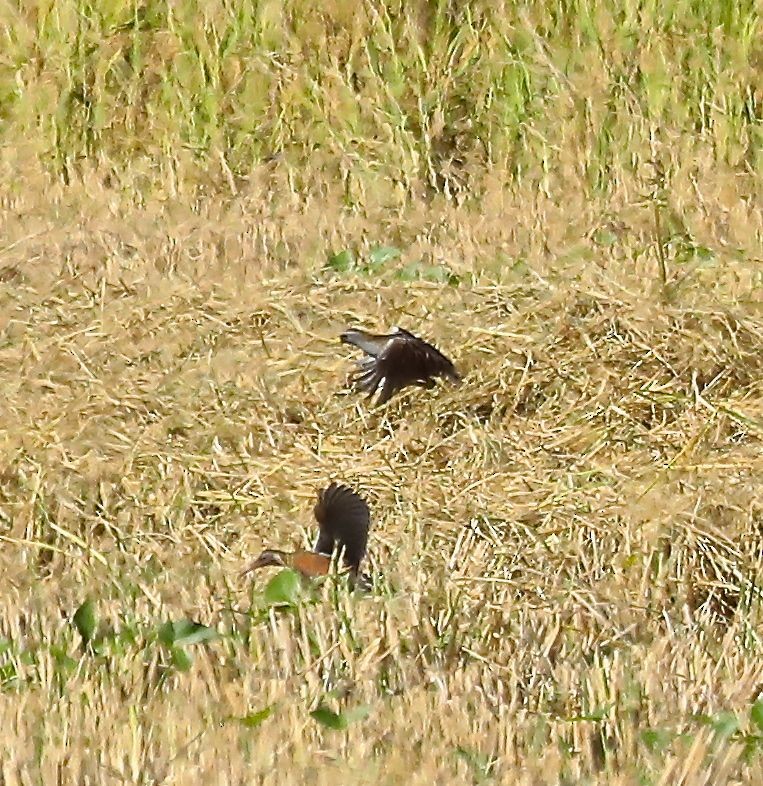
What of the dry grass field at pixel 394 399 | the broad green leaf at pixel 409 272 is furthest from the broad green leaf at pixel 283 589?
the broad green leaf at pixel 409 272

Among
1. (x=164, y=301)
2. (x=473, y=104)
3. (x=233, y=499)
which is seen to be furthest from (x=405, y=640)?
(x=473, y=104)

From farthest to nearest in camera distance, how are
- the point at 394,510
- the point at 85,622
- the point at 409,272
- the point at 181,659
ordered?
the point at 409,272 → the point at 394,510 → the point at 85,622 → the point at 181,659

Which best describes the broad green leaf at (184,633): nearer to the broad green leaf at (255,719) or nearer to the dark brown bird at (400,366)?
the broad green leaf at (255,719)

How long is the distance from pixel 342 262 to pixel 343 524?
253 cm

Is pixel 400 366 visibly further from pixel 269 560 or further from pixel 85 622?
pixel 85 622

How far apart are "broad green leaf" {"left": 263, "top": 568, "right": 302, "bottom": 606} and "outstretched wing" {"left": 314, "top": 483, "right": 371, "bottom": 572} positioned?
15cm

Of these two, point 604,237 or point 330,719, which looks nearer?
point 330,719

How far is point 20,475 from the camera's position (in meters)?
4.62

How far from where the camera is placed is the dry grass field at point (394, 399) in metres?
3.15

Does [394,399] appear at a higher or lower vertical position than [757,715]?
lower

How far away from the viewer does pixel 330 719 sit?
3.06 meters

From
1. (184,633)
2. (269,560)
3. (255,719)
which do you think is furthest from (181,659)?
(269,560)

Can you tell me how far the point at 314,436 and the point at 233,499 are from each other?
44cm

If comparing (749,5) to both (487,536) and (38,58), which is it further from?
(487,536)
